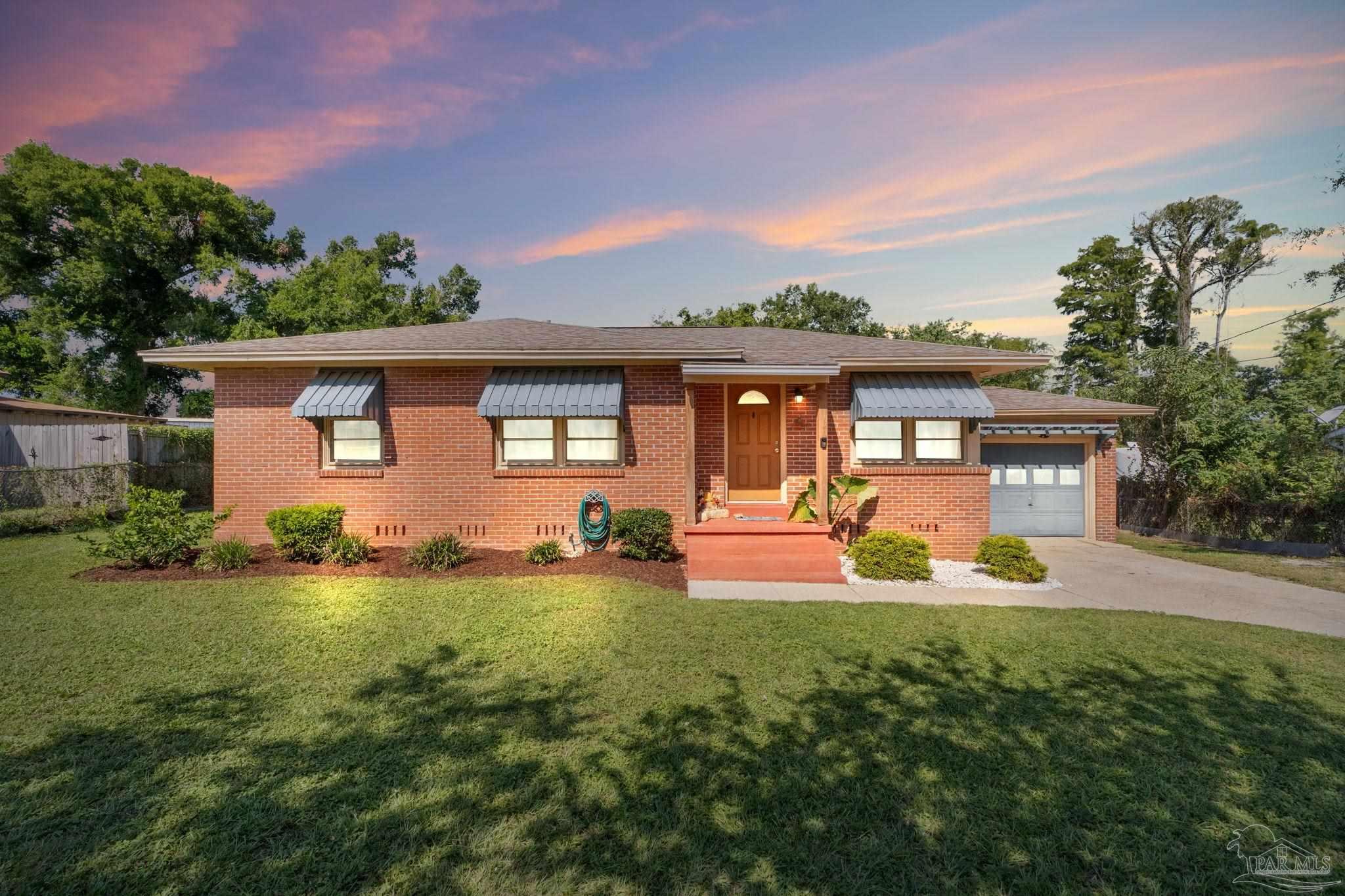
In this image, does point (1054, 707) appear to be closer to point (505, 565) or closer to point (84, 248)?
point (505, 565)

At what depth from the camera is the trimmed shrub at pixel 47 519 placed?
37.9 ft

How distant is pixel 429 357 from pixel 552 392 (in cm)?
229

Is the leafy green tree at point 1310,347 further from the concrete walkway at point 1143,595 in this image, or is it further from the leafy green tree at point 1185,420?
the concrete walkway at point 1143,595

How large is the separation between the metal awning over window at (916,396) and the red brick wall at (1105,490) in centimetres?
541

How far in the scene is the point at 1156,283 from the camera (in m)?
31.0

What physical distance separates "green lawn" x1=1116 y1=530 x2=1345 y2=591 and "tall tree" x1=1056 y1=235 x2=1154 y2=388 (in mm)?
23250

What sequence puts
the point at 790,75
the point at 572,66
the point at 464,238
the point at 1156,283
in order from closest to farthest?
the point at 790,75
the point at 572,66
the point at 464,238
the point at 1156,283

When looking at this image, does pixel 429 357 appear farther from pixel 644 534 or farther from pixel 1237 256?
pixel 1237 256

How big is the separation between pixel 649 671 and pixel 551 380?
643 cm

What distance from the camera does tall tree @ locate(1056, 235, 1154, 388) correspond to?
31469mm

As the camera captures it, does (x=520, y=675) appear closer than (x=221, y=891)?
No

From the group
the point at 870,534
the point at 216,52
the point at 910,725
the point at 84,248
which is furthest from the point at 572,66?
the point at 84,248

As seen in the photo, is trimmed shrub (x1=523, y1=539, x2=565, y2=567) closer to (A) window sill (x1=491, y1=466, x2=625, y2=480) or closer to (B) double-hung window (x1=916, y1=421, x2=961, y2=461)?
(A) window sill (x1=491, y1=466, x2=625, y2=480)

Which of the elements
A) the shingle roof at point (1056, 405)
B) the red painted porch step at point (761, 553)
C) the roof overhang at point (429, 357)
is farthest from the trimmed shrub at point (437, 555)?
the shingle roof at point (1056, 405)
